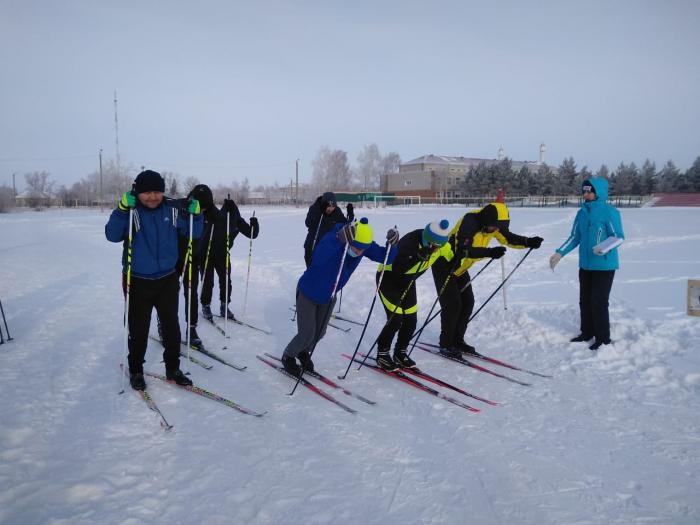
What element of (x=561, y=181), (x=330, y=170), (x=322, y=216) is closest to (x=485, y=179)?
(x=561, y=181)

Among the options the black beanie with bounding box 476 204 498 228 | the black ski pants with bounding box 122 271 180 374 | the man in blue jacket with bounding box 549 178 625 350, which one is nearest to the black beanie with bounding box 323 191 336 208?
the black beanie with bounding box 476 204 498 228

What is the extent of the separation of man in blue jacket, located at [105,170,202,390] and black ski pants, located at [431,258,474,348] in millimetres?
2881

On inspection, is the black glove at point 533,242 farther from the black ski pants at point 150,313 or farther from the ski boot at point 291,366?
the black ski pants at point 150,313

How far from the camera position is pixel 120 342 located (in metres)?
5.67

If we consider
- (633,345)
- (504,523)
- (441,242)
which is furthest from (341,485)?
(633,345)

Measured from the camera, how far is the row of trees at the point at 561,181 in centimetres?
5556

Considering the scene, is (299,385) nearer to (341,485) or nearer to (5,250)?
(341,485)

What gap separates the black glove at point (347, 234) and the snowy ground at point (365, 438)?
1.52m

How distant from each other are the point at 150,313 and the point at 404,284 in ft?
8.39

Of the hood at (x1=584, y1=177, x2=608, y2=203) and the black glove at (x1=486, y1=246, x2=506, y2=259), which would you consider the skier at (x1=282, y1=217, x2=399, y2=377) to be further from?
the hood at (x1=584, y1=177, x2=608, y2=203)

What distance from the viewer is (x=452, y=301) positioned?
16.9ft

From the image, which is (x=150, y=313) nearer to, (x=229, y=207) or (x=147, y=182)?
(x=147, y=182)

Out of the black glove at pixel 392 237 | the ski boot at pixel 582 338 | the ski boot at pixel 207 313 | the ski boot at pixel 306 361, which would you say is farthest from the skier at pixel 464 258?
the ski boot at pixel 207 313

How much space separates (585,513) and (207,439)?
2.62m
